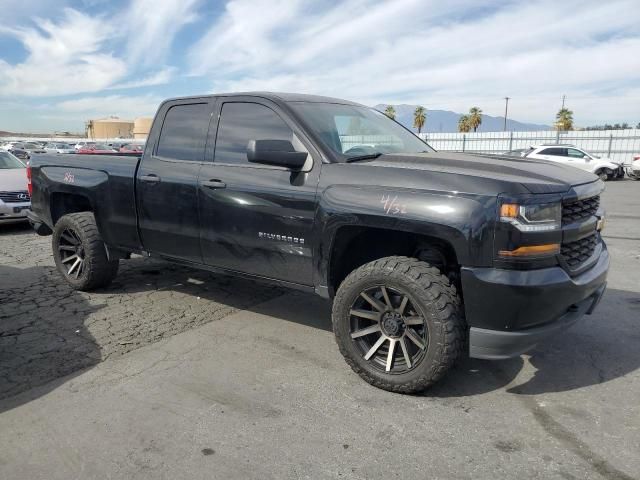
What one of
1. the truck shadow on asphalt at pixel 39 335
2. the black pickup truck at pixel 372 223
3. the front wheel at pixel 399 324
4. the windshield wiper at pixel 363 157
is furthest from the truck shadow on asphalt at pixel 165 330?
the windshield wiper at pixel 363 157

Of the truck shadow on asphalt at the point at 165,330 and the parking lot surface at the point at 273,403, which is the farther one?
the truck shadow on asphalt at the point at 165,330

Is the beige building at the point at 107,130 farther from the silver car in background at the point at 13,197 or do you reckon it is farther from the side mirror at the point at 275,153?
the side mirror at the point at 275,153

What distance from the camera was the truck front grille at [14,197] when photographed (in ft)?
30.0

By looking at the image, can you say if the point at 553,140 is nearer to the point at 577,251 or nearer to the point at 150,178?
the point at 577,251

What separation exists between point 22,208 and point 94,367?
267 inches

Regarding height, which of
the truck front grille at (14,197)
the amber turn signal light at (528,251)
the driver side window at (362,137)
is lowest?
the truck front grille at (14,197)

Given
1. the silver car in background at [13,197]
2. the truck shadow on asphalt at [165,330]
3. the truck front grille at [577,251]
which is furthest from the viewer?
the silver car in background at [13,197]

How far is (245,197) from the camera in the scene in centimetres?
393

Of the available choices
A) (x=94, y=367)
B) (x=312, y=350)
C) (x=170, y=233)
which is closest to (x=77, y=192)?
(x=170, y=233)

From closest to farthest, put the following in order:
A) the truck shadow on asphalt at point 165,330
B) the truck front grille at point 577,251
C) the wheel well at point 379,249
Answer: the truck front grille at point 577,251, the wheel well at point 379,249, the truck shadow on asphalt at point 165,330

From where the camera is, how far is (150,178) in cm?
457

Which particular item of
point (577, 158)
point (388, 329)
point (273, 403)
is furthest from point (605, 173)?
point (273, 403)

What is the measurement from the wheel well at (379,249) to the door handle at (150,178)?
1884mm

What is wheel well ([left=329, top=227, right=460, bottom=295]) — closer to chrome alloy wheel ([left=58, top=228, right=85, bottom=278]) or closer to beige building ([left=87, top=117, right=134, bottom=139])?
chrome alloy wheel ([left=58, top=228, right=85, bottom=278])
